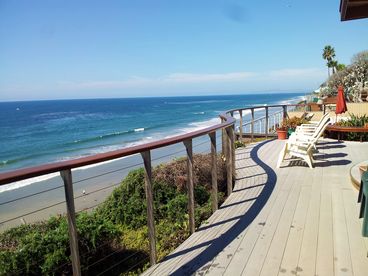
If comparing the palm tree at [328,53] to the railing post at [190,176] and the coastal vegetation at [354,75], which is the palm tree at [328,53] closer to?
the coastal vegetation at [354,75]

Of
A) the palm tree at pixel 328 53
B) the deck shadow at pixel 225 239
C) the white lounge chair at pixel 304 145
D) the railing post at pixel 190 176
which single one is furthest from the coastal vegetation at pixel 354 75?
the palm tree at pixel 328 53

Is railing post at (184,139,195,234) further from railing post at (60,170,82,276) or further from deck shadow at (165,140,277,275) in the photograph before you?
railing post at (60,170,82,276)

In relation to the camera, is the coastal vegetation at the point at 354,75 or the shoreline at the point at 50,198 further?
the coastal vegetation at the point at 354,75

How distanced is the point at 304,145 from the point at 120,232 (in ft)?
11.7

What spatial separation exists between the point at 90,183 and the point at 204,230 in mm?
8900

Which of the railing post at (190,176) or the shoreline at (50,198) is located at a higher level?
the railing post at (190,176)

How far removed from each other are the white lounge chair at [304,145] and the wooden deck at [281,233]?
532 millimetres

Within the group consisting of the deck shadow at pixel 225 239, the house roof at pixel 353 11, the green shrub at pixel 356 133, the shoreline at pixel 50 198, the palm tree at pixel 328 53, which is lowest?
the shoreline at pixel 50 198

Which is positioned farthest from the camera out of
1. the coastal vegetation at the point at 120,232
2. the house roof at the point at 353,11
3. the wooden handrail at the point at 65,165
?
the house roof at the point at 353,11

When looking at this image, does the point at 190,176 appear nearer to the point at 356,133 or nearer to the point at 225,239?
the point at 225,239

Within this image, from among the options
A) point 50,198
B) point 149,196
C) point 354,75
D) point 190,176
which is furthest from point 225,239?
point 354,75

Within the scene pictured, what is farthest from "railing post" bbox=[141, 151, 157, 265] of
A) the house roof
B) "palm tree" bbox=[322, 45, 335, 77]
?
"palm tree" bbox=[322, 45, 335, 77]

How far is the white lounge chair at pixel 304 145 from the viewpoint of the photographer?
5852 mm

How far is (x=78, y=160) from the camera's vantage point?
2.04 meters
